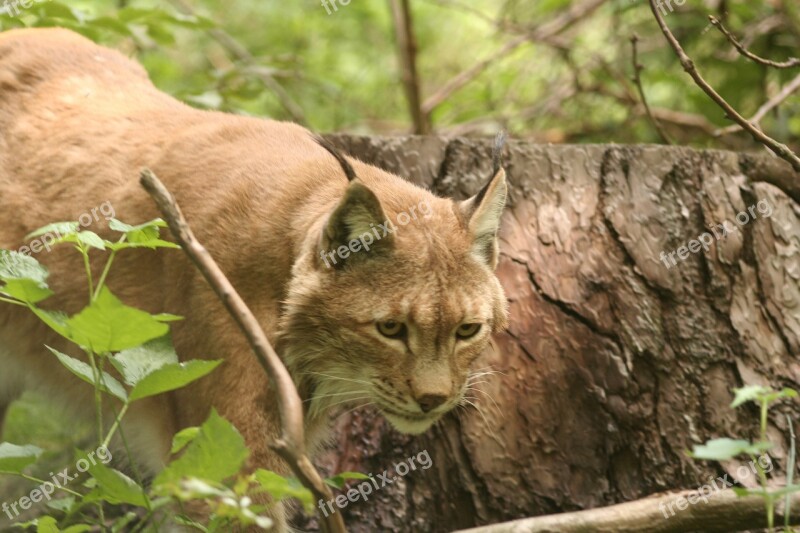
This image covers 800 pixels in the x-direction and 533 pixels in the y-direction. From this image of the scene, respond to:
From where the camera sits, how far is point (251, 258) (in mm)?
3684

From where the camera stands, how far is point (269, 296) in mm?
3652

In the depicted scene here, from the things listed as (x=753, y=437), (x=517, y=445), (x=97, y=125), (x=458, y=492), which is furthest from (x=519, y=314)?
(x=97, y=125)

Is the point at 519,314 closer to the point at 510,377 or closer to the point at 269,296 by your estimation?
the point at 510,377

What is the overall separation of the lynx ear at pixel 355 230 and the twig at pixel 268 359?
904mm

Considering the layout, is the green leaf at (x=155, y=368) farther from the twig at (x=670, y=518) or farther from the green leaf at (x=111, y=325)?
the twig at (x=670, y=518)

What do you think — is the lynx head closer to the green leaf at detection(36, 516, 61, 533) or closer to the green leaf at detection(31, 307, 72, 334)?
the green leaf at detection(31, 307, 72, 334)

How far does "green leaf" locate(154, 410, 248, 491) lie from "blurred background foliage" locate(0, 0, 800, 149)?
3.38m

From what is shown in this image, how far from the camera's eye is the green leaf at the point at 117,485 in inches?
108

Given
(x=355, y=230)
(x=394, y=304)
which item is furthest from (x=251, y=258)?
(x=394, y=304)

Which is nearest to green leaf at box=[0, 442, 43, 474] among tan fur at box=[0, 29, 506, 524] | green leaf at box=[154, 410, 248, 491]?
green leaf at box=[154, 410, 248, 491]

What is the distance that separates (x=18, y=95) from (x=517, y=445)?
3041 mm

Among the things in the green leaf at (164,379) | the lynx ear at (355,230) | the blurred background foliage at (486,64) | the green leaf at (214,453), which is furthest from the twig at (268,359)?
the blurred background foliage at (486,64)

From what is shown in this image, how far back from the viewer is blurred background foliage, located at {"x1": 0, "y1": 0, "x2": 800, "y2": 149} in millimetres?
7887

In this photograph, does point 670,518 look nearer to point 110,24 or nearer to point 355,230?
point 355,230
